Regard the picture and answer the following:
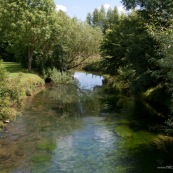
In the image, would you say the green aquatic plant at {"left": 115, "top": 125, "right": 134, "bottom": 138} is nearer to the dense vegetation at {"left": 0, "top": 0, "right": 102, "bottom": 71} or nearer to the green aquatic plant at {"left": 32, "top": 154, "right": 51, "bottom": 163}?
the green aquatic plant at {"left": 32, "top": 154, "right": 51, "bottom": 163}

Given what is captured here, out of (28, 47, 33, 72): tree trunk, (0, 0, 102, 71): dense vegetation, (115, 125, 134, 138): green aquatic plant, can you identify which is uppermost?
(0, 0, 102, 71): dense vegetation

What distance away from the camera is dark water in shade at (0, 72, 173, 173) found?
60.9ft

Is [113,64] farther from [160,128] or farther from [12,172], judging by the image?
[12,172]

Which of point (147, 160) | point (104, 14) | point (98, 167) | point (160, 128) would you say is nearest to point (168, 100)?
point (160, 128)

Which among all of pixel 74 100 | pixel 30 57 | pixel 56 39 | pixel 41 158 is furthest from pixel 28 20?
pixel 41 158

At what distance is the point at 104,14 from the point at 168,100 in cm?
14938

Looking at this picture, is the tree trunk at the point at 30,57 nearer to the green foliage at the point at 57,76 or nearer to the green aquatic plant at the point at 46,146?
the green foliage at the point at 57,76

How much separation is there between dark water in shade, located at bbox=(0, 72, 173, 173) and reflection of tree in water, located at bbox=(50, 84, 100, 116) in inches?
4.5

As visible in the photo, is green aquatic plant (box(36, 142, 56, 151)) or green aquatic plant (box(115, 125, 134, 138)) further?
green aquatic plant (box(115, 125, 134, 138))

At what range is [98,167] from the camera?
726 inches

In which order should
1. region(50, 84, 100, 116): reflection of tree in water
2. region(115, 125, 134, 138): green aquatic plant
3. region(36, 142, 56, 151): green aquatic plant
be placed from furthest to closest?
region(50, 84, 100, 116): reflection of tree in water < region(115, 125, 134, 138): green aquatic plant < region(36, 142, 56, 151): green aquatic plant

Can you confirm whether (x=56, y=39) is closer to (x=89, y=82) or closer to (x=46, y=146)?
(x=89, y=82)

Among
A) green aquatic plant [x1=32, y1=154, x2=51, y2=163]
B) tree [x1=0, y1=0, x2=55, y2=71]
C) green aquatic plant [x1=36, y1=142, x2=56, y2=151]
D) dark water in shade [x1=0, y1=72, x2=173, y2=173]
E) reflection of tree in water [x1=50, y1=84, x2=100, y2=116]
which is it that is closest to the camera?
dark water in shade [x1=0, y1=72, x2=173, y2=173]

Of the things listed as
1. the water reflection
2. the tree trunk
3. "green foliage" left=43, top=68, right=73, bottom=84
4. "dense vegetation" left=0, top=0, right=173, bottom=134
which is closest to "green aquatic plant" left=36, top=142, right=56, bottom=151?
"dense vegetation" left=0, top=0, right=173, bottom=134
